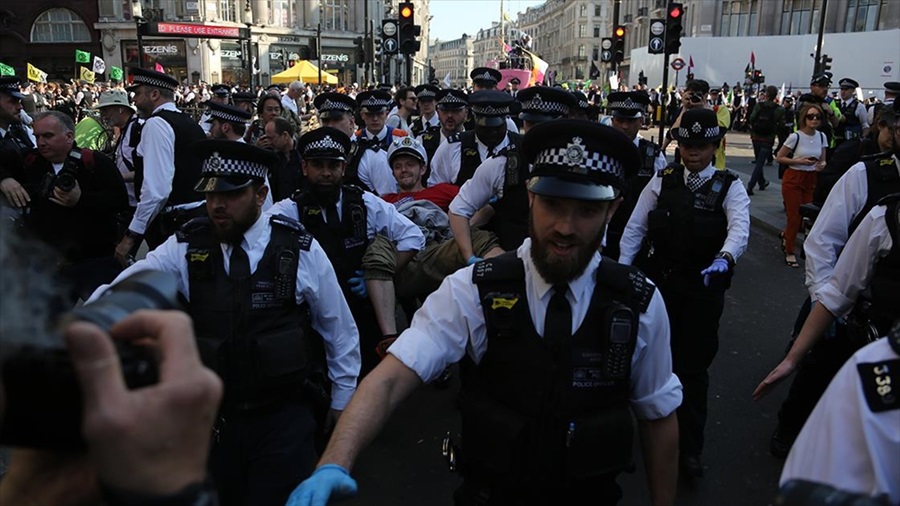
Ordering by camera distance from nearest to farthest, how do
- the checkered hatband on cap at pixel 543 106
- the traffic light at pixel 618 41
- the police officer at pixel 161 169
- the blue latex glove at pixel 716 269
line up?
1. the blue latex glove at pixel 716 269
2. the checkered hatband on cap at pixel 543 106
3. the police officer at pixel 161 169
4. the traffic light at pixel 618 41

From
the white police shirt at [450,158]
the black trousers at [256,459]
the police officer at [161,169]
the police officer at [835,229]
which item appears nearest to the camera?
the black trousers at [256,459]

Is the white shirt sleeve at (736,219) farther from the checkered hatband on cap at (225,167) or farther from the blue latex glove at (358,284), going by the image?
A: the checkered hatband on cap at (225,167)

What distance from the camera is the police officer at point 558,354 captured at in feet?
7.15

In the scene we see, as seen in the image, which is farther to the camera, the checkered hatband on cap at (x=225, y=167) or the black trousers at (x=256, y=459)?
the checkered hatband on cap at (x=225, y=167)

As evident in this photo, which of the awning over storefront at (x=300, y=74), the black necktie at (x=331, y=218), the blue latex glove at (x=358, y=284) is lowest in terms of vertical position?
the blue latex glove at (x=358, y=284)

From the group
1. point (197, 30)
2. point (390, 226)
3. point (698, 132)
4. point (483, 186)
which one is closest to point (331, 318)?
point (390, 226)

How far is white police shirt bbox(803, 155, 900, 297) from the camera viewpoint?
3.83 meters

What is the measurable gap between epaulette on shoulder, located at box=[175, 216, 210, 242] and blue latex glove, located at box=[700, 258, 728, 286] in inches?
112

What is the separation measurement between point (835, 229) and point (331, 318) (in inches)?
115

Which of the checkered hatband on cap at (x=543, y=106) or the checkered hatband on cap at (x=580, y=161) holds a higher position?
the checkered hatband on cap at (x=543, y=106)

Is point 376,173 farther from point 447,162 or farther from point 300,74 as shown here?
point 300,74

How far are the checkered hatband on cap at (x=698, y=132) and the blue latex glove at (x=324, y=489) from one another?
3.66m

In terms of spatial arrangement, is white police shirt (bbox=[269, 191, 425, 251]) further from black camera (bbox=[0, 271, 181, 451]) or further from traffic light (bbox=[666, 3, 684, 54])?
traffic light (bbox=[666, 3, 684, 54])

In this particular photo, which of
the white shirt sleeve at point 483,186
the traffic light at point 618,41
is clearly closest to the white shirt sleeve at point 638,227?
the white shirt sleeve at point 483,186
